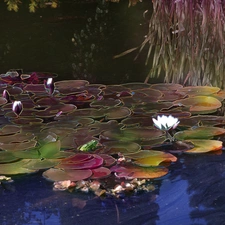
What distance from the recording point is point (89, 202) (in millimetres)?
1299

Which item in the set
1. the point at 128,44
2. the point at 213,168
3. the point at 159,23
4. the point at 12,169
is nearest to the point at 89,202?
the point at 12,169

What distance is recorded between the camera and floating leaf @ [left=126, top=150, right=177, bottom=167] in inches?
58.9

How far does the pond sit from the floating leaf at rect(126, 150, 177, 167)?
Result: 0.02 m

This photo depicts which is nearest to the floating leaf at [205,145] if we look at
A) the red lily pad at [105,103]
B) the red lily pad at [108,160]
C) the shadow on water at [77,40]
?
the red lily pad at [108,160]

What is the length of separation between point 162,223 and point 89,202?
0.72 ft

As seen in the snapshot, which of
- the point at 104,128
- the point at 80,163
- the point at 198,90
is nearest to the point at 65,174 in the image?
the point at 80,163

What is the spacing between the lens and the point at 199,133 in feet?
5.64

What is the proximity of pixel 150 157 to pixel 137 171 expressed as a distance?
10 cm

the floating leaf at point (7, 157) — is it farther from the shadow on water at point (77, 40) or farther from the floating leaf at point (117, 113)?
the shadow on water at point (77, 40)

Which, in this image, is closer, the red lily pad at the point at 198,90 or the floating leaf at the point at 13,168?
the floating leaf at the point at 13,168

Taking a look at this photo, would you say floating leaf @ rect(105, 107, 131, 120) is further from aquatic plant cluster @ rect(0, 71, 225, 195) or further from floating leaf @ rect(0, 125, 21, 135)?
floating leaf @ rect(0, 125, 21, 135)

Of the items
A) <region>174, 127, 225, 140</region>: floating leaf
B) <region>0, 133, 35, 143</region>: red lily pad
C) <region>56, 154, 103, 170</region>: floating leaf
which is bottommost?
<region>56, 154, 103, 170</region>: floating leaf

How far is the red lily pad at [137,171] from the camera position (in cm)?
142

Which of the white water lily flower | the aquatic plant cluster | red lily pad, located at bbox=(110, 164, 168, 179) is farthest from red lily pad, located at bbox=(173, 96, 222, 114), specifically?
red lily pad, located at bbox=(110, 164, 168, 179)
